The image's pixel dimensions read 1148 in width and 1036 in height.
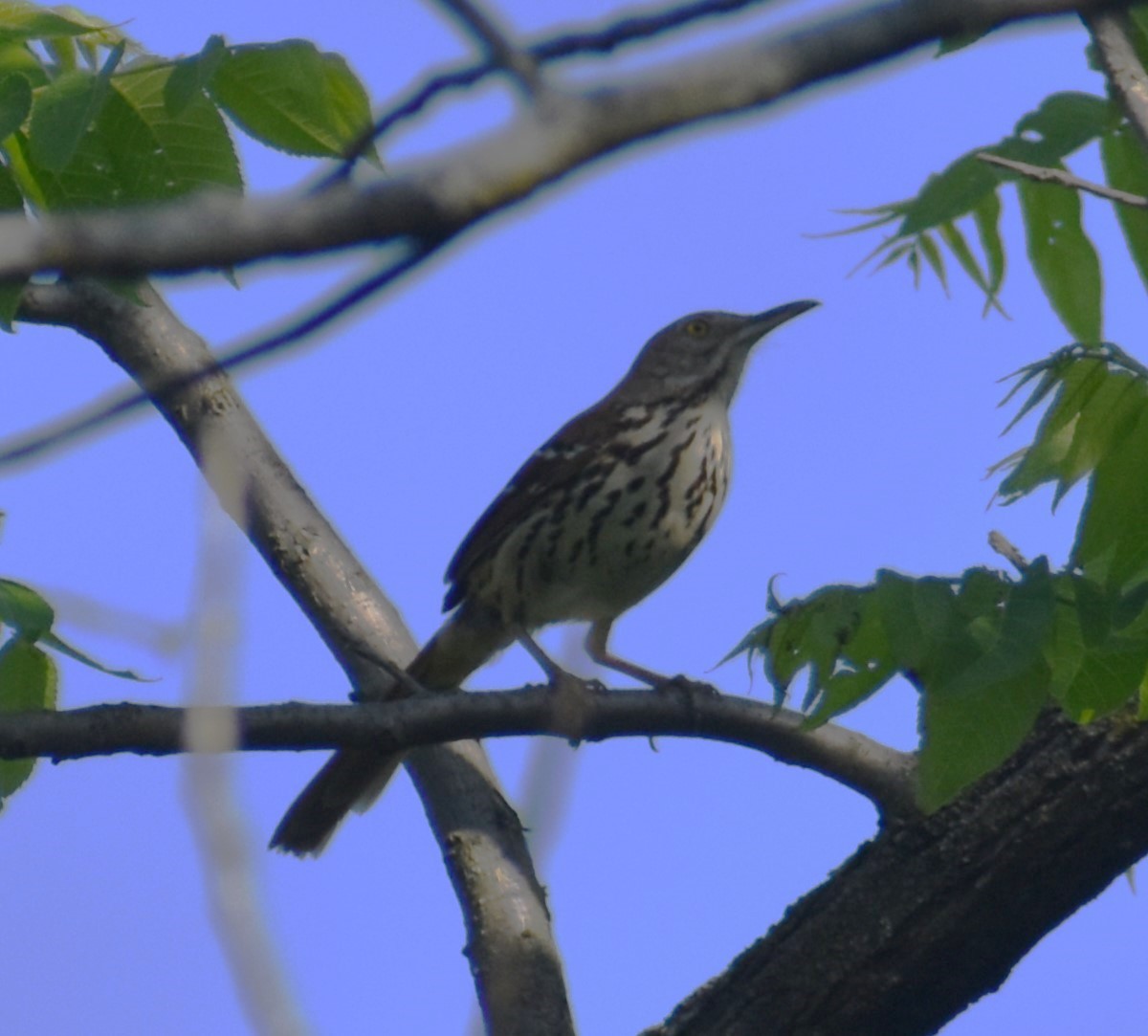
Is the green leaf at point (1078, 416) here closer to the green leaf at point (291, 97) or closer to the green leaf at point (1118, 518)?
the green leaf at point (1118, 518)

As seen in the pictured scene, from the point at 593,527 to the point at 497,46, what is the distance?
188 inches

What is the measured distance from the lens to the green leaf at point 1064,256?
379 cm

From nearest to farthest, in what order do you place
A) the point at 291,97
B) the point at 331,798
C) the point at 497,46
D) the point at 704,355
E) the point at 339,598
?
the point at 497,46
the point at 291,97
the point at 339,598
the point at 331,798
the point at 704,355

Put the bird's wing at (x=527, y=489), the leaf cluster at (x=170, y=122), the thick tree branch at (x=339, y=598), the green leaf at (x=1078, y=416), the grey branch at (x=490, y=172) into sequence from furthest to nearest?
the bird's wing at (x=527, y=489) → the thick tree branch at (x=339, y=598) → the green leaf at (x=1078, y=416) → the leaf cluster at (x=170, y=122) → the grey branch at (x=490, y=172)

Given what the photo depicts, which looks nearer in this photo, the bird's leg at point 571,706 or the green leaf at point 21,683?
the bird's leg at point 571,706

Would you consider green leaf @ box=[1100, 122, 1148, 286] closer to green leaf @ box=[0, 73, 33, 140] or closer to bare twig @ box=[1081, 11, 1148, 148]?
bare twig @ box=[1081, 11, 1148, 148]

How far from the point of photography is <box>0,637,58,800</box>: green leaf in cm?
375

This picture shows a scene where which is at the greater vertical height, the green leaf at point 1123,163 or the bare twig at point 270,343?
the green leaf at point 1123,163

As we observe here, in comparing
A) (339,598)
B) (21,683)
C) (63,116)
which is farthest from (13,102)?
(339,598)

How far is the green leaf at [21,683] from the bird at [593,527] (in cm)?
200

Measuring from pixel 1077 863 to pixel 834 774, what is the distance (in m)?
0.62

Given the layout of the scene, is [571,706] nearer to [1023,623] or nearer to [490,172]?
[1023,623]

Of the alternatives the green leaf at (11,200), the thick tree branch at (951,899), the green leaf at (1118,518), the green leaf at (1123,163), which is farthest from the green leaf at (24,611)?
the green leaf at (1123,163)

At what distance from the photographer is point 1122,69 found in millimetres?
2738
